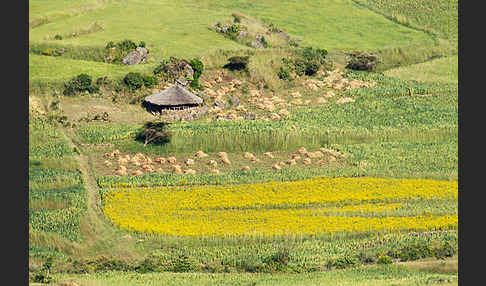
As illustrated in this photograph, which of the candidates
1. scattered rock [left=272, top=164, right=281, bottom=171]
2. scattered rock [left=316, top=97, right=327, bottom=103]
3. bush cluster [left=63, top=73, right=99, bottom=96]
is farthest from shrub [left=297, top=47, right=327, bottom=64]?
bush cluster [left=63, top=73, right=99, bottom=96]

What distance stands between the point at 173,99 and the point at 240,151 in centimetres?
1153

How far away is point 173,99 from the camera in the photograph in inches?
3607

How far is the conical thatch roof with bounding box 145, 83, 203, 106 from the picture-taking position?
9144 cm

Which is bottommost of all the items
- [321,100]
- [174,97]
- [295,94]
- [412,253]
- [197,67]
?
[412,253]

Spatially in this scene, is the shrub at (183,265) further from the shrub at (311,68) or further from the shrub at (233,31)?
the shrub at (233,31)

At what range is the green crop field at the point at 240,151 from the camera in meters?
65.9

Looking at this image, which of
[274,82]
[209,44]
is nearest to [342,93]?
[274,82]

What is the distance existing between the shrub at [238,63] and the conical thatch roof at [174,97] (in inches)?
413

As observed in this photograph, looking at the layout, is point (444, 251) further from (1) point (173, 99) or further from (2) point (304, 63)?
(2) point (304, 63)

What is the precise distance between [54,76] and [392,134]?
38.9 meters

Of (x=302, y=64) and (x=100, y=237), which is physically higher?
(x=302, y=64)

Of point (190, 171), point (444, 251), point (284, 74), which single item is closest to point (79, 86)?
point (190, 171)

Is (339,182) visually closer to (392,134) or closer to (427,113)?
(392,134)

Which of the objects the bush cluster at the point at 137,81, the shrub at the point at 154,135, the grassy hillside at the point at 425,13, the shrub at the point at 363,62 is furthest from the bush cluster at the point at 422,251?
the grassy hillside at the point at 425,13
